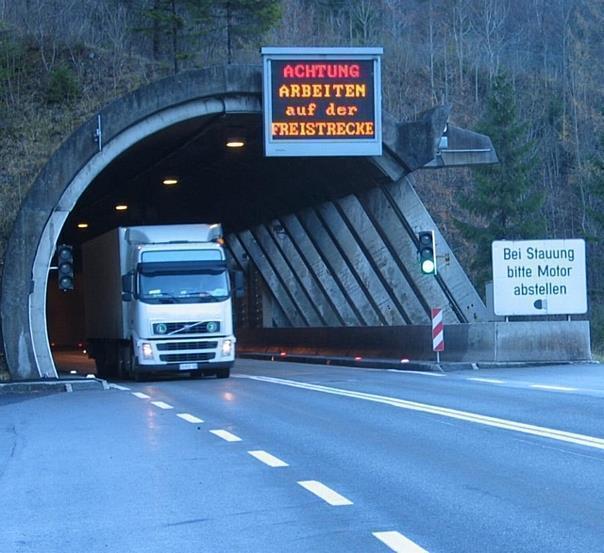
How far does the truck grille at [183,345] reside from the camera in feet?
93.6

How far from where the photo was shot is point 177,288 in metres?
28.6

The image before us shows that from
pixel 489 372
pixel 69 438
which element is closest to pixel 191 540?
pixel 69 438

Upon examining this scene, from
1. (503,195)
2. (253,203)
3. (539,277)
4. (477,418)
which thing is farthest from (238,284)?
(503,195)

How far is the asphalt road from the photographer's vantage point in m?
8.57

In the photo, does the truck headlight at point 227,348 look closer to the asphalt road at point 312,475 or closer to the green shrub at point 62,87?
the green shrub at point 62,87

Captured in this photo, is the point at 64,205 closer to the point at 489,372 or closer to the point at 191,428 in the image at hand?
the point at 489,372

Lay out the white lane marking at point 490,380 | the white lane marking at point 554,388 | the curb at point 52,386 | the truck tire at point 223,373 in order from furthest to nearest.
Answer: the truck tire at point 223,373 < the curb at point 52,386 < the white lane marking at point 490,380 < the white lane marking at point 554,388

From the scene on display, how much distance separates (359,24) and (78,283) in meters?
24.6

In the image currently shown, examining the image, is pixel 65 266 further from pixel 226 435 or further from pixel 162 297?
pixel 226 435

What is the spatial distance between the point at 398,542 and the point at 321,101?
77.2ft

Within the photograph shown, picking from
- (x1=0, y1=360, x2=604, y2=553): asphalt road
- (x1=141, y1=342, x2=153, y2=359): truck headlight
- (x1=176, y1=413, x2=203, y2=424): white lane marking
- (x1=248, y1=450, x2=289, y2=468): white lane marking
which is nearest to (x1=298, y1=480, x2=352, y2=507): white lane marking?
(x1=0, y1=360, x2=604, y2=553): asphalt road

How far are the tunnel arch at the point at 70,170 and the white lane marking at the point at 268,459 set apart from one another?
15.8 m

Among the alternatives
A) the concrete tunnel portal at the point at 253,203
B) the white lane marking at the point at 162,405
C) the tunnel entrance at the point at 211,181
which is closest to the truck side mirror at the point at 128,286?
the concrete tunnel portal at the point at 253,203

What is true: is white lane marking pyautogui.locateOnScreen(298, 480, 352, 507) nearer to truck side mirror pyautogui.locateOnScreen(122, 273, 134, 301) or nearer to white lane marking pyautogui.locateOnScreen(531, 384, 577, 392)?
white lane marking pyautogui.locateOnScreen(531, 384, 577, 392)
